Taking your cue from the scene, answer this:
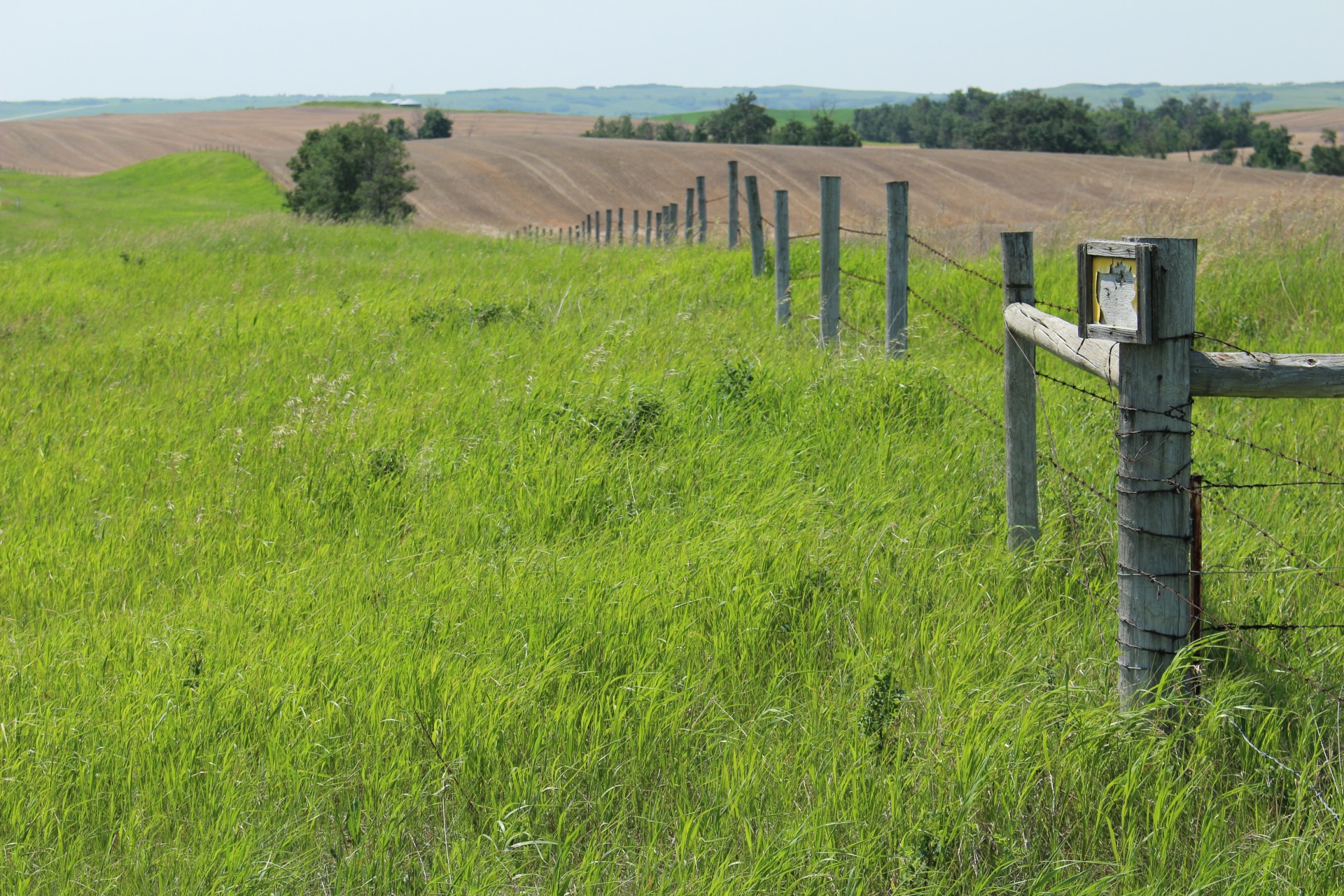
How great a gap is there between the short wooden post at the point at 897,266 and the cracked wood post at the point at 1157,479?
4292 millimetres

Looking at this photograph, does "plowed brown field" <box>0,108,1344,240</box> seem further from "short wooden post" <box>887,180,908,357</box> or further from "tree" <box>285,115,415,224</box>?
"short wooden post" <box>887,180,908,357</box>

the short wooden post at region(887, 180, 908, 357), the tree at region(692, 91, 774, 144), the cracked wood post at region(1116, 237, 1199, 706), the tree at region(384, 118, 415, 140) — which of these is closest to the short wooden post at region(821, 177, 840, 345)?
the short wooden post at region(887, 180, 908, 357)

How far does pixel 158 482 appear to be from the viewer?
19.7 ft

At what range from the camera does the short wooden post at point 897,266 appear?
7.48 m

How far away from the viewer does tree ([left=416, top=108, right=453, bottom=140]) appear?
305 ft

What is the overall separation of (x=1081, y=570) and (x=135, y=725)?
3.66m

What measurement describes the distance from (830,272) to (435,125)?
93028 millimetres

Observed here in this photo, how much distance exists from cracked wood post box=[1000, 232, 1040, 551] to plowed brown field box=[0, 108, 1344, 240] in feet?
144

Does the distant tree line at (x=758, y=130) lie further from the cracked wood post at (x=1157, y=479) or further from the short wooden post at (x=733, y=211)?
the cracked wood post at (x=1157, y=479)

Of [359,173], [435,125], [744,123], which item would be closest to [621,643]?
[359,173]

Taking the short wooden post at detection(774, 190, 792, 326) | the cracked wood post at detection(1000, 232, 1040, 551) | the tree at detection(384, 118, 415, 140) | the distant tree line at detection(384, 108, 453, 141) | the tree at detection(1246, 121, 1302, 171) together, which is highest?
the distant tree line at detection(384, 108, 453, 141)

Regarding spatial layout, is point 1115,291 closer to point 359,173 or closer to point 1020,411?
point 1020,411

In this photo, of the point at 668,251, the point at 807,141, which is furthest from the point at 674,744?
the point at 807,141

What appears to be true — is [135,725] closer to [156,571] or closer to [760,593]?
[156,571]
